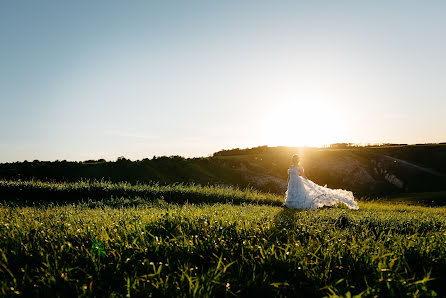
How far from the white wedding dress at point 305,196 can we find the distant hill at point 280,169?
1249 cm

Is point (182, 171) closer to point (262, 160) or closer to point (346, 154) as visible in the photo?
point (262, 160)

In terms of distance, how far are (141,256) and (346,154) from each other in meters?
36.9

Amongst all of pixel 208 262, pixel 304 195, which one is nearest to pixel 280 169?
pixel 304 195

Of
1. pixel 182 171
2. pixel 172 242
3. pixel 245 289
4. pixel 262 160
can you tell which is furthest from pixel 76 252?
pixel 262 160

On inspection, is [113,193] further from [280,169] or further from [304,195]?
[280,169]

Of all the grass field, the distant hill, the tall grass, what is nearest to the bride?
the tall grass

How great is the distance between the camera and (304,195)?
1546 cm

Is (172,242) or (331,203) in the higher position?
(172,242)

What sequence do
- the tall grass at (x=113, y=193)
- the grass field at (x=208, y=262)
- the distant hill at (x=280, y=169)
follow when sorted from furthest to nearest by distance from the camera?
the distant hill at (x=280, y=169)
the tall grass at (x=113, y=193)
the grass field at (x=208, y=262)

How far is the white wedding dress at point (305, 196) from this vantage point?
15344 mm

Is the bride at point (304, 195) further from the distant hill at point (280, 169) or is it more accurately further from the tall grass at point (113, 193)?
the distant hill at point (280, 169)

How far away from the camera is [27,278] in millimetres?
4184

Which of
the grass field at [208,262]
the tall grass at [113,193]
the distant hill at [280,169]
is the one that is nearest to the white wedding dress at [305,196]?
the tall grass at [113,193]

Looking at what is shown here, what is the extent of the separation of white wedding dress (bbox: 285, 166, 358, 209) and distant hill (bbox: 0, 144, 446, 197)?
Answer: 12.5m
